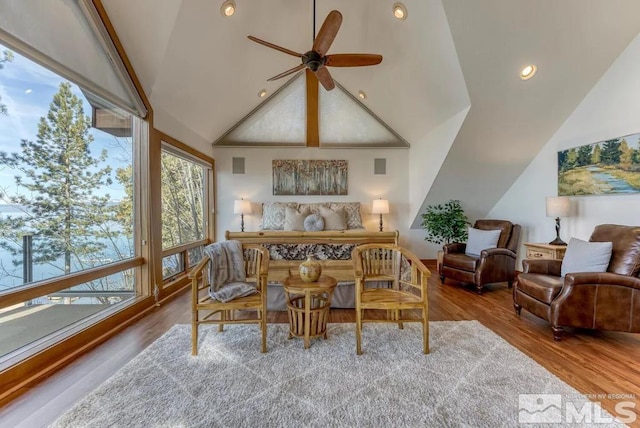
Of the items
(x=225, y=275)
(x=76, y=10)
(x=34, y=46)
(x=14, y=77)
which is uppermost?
(x=76, y=10)

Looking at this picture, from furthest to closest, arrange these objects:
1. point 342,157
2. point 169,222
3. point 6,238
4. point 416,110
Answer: point 342,157
point 416,110
point 169,222
point 6,238

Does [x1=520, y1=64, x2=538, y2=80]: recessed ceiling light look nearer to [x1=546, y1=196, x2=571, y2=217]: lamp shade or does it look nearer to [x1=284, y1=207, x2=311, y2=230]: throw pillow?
[x1=546, y1=196, x2=571, y2=217]: lamp shade

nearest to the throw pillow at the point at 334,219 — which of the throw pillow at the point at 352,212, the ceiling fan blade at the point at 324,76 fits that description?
the throw pillow at the point at 352,212

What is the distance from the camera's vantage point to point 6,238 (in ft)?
6.36

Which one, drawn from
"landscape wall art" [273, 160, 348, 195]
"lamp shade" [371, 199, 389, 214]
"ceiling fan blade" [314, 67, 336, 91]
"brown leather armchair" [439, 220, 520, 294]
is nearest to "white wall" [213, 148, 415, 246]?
"landscape wall art" [273, 160, 348, 195]

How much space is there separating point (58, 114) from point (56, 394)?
215 cm

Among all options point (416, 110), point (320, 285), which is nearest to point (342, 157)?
point (416, 110)

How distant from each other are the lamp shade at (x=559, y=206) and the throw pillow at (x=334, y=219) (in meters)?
3.21

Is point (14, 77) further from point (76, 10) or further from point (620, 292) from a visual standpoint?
point (620, 292)

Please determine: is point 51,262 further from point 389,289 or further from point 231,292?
point 389,289

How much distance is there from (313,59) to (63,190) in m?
2.66

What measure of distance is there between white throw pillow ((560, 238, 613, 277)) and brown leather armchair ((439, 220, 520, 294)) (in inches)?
40.7

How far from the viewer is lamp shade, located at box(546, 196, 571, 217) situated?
3.66 metres

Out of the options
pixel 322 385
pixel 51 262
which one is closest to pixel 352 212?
pixel 322 385
